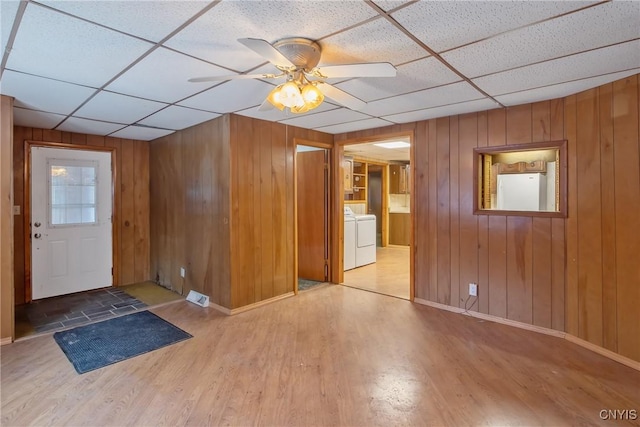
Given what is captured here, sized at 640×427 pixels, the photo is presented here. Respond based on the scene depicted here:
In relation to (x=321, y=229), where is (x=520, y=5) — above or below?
above

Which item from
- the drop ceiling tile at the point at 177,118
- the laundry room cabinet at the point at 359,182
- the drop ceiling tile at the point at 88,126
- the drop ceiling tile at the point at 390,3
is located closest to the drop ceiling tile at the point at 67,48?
the drop ceiling tile at the point at 177,118

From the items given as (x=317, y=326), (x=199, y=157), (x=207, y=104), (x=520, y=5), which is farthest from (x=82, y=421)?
(x=520, y=5)

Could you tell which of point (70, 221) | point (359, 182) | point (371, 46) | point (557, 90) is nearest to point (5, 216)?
point (70, 221)

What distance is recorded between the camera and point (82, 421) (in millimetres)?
1942

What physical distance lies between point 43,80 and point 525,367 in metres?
4.33

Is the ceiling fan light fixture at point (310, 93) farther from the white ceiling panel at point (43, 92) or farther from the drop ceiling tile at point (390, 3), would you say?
the white ceiling panel at point (43, 92)

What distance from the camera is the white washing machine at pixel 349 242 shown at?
579 centimetres

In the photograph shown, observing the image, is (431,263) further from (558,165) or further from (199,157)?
(199,157)

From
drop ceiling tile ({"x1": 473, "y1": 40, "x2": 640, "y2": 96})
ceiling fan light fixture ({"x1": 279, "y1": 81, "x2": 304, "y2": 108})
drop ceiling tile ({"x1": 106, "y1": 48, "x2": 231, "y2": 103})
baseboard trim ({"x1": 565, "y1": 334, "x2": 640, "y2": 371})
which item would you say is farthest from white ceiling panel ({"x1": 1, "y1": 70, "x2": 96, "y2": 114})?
baseboard trim ({"x1": 565, "y1": 334, "x2": 640, "y2": 371})

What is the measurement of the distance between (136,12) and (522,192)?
3.69 m

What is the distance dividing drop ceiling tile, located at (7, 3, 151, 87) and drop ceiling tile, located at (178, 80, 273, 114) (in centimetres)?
71

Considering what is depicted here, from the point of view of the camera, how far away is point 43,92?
9.29ft

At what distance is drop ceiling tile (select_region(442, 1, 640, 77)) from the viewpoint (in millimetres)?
1694

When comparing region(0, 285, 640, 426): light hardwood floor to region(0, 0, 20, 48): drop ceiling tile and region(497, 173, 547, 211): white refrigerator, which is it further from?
region(0, 0, 20, 48): drop ceiling tile
